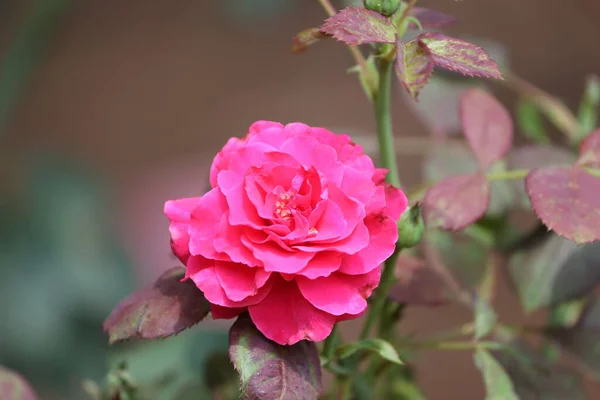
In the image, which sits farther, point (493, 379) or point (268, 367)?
point (493, 379)

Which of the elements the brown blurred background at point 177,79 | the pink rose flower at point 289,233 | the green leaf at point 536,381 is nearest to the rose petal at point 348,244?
the pink rose flower at point 289,233

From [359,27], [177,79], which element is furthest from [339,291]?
[177,79]

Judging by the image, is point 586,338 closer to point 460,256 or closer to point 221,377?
point 460,256

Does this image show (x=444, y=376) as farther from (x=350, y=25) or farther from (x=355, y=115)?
(x=350, y=25)

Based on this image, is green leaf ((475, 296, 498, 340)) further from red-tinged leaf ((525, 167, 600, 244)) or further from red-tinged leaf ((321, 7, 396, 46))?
red-tinged leaf ((321, 7, 396, 46))

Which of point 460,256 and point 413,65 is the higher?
point 413,65

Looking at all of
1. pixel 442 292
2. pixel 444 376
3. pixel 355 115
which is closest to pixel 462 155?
pixel 442 292

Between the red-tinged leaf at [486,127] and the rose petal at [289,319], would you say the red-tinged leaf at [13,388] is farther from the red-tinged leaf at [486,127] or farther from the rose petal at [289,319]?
the red-tinged leaf at [486,127]
